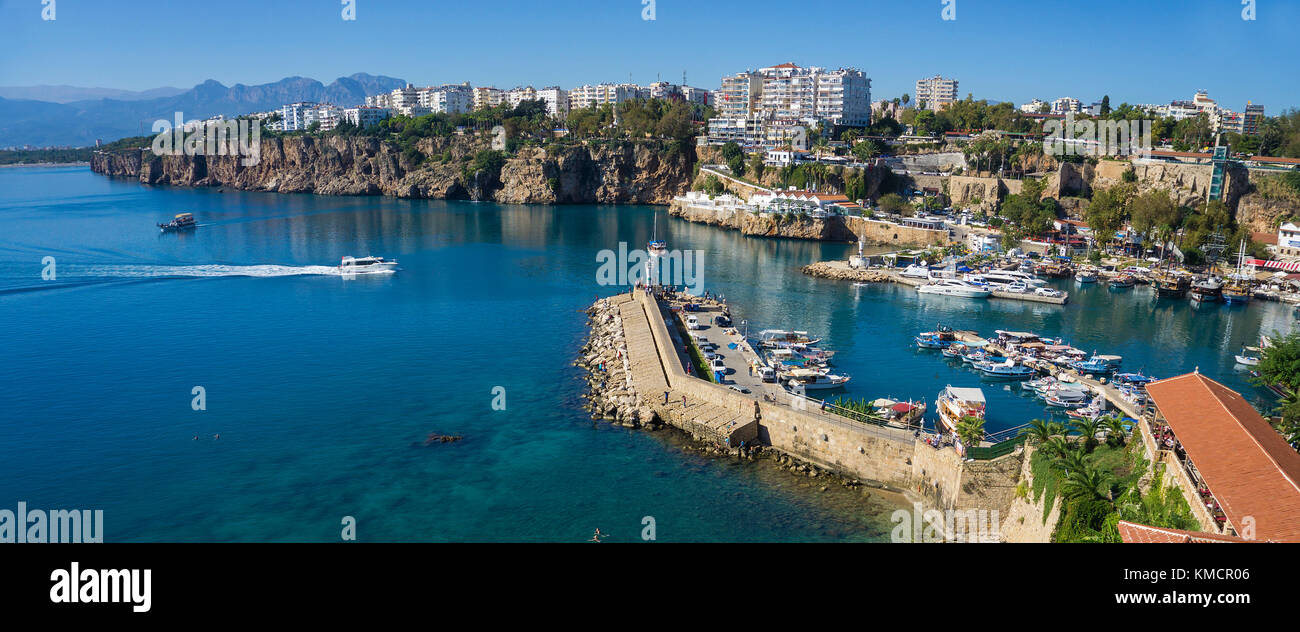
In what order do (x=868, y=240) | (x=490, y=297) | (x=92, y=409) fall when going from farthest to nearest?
(x=868, y=240) < (x=490, y=297) < (x=92, y=409)

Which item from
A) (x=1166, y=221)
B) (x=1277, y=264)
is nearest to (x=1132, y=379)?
(x=1277, y=264)

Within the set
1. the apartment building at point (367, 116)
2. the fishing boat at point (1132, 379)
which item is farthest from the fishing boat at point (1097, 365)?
the apartment building at point (367, 116)

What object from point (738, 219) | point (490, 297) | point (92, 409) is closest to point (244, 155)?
point (738, 219)

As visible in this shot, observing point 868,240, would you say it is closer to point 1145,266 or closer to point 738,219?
point 738,219

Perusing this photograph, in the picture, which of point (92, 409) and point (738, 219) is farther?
point (738, 219)
